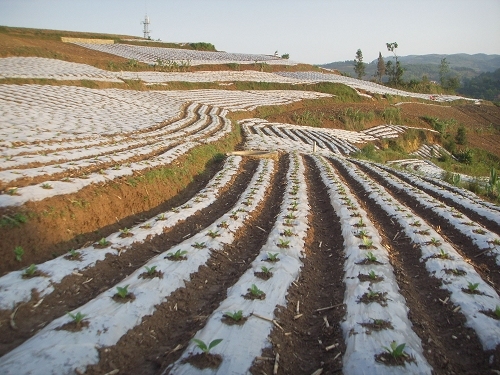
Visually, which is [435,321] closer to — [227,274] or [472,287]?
[472,287]

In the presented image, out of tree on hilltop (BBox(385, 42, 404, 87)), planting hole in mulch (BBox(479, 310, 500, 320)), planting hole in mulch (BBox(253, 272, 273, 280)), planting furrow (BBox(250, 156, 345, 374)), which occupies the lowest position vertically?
planting furrow (BBox(250, 156, 345, 374))

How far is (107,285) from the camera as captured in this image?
16.6 feet

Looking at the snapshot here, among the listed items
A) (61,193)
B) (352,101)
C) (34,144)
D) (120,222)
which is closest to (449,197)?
(120,222)

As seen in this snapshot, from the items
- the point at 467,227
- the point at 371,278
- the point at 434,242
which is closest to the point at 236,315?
the point at 371,278

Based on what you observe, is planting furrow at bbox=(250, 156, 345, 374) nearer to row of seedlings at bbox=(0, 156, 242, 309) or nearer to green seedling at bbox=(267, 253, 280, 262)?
green seedling at bbox=(267, 253, 280, 262)

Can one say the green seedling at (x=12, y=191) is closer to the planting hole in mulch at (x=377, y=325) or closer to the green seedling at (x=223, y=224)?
the green seedling at (x=223, y=224)

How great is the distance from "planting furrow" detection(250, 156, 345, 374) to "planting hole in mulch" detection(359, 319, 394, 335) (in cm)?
32

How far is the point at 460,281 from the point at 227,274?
11.7 ft

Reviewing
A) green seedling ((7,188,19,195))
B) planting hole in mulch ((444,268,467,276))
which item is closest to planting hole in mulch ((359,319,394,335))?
planting hole in mulch ((444,268,467,276))

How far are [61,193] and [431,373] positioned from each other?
7086mm

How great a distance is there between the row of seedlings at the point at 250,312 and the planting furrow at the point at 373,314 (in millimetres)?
886

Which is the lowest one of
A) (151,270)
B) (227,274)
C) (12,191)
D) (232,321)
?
(227,274)

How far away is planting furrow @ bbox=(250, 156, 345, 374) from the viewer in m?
3.68

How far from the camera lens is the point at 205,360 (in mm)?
3447
